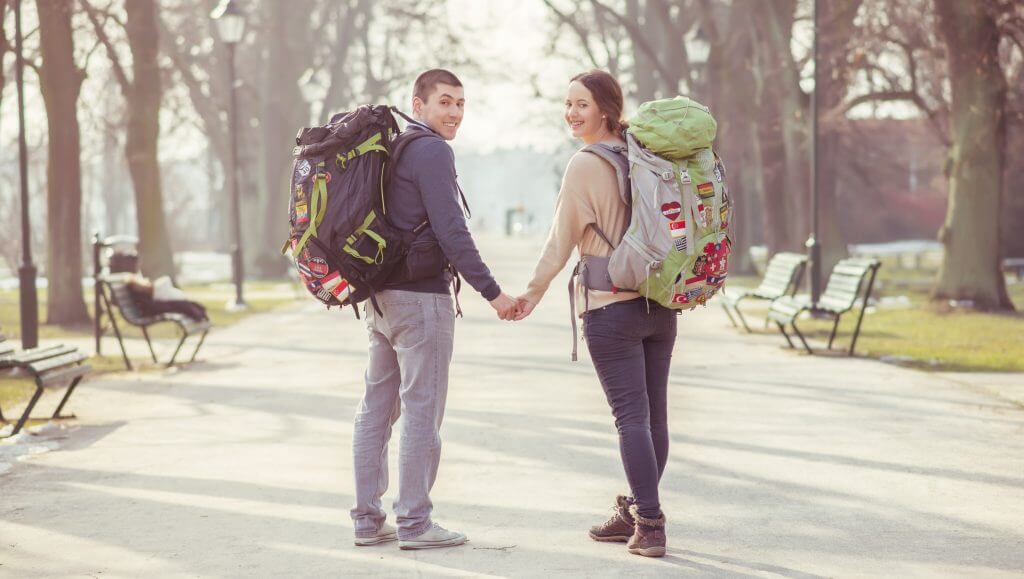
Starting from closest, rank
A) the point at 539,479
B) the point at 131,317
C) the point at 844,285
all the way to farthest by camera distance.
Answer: the point at 539,479 → the point at 131,317 → the point at 844,285

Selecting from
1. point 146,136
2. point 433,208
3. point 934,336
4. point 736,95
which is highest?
point 736,95

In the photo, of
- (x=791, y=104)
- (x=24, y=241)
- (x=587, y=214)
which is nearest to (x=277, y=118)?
(x=791, y=104)

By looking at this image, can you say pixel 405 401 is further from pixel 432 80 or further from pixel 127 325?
pixel 127 325

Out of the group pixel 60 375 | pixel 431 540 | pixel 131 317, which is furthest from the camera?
pixel 131 317

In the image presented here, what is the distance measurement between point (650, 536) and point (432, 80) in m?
1.94

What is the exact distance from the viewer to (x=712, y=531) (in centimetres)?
606

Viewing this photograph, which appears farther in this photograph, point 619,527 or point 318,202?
point 619,527

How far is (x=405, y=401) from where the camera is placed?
5727 mm

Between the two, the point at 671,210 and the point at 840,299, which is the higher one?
the point at 671,210

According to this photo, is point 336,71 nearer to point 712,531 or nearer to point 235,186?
point 235,186

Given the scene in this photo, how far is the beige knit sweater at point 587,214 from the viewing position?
553cm

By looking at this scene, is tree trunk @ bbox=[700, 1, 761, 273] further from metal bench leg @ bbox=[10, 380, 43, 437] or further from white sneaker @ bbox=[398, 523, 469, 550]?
white sneaker @ bbox=[398, 523, 469, 550]

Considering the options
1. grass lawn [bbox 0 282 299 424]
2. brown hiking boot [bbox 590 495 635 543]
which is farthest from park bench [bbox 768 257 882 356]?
brown hiking boot [bbox 590 495 635 543]

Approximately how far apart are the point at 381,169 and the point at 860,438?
13.6 ft
